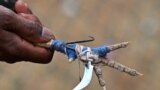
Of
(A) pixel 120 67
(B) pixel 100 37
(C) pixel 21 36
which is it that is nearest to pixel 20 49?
(C) pixel 21 36

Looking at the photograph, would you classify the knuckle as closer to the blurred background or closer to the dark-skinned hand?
the dark-skinned hand

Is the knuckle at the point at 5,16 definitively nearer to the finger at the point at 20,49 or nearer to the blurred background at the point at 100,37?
the finger at the point at 20,49

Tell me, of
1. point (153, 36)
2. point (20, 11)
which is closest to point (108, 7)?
point (153, 36)

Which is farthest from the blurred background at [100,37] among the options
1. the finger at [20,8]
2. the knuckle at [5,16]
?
the knuckle at [5,16]

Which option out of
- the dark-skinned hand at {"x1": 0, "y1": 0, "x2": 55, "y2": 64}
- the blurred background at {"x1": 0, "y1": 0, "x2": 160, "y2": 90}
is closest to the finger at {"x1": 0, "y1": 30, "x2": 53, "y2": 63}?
the dark-skinned hand at {"x1": 0, "y1": 0, "x2": 55, "y2": 64}

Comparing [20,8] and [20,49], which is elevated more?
[20,8]

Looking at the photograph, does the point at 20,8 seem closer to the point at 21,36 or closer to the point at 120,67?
the point at 21,36

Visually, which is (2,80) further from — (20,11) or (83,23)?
(20,11)

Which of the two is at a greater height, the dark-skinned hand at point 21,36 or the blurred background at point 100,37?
the dark-skinned hand at point 21,36

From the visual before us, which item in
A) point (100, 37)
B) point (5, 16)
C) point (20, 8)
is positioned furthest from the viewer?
point (100, 37)

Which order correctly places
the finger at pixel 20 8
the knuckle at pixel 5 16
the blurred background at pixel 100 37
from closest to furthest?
1. the knuckle at pixel 5 16
2. the finger at pixel 20 8
3. the blurred background at pixel 100 37
